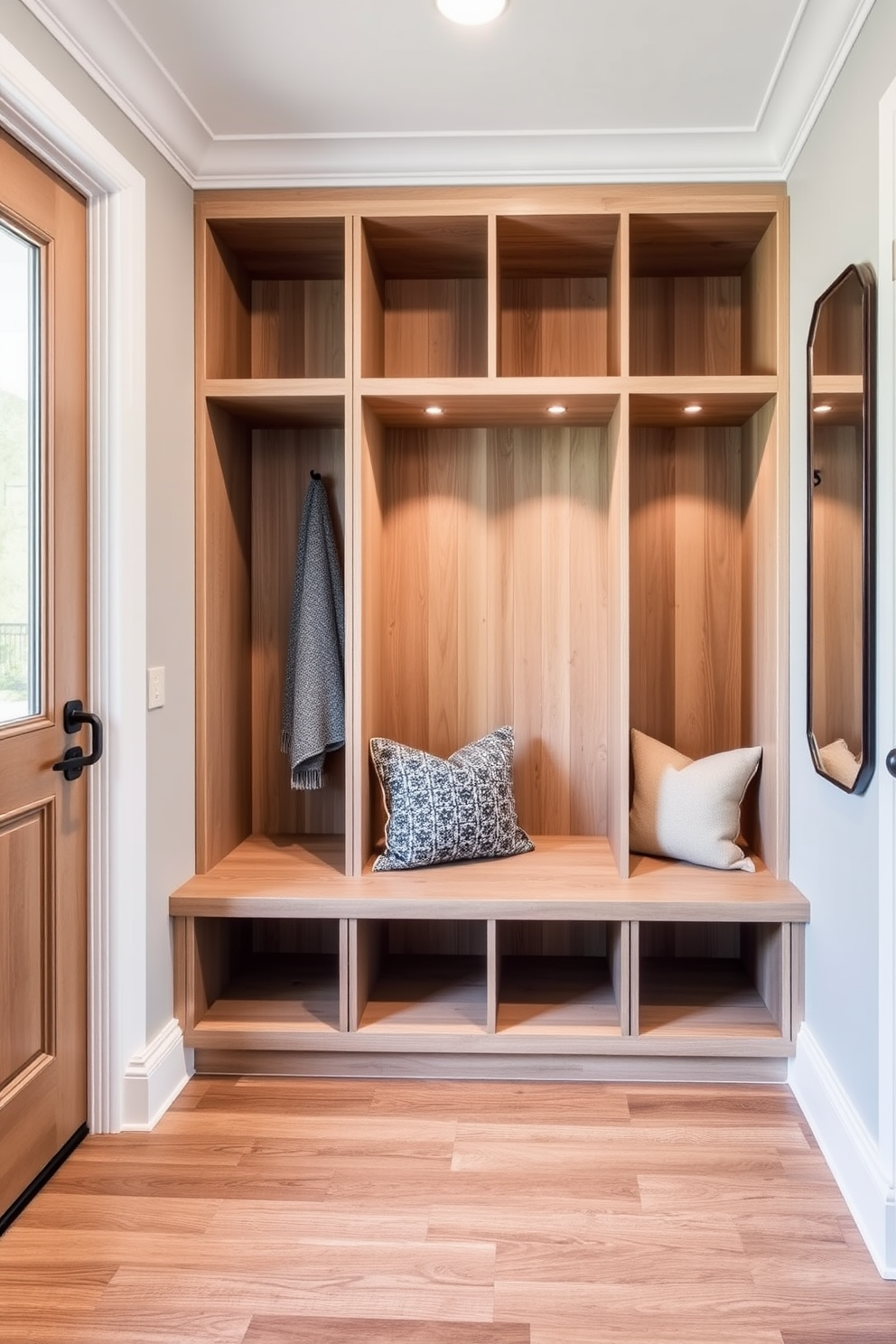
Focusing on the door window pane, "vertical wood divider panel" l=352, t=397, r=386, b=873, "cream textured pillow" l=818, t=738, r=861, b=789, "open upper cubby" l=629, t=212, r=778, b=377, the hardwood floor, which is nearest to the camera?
the hardwood floor

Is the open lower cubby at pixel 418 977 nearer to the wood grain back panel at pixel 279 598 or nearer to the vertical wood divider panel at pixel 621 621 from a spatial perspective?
the wood grain back panel at pixel 279 598

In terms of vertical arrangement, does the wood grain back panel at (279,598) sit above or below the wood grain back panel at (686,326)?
below

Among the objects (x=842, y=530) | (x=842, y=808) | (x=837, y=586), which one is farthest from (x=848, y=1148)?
(x=842, y=530)

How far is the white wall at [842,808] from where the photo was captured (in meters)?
1.79

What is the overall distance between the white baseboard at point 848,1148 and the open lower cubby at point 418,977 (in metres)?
0.82

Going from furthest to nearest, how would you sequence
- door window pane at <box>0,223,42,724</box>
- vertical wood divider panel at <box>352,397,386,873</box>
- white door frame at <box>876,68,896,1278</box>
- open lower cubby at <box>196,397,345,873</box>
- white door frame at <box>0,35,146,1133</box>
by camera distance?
open lower cubby at <box>196,397,345,873</box> < vertical wood divider panel at <box>352,397,386,873</box> < white door frame at <box>0,35,146,1133</box> < door window pane at <box>0,223,42,724</box> < white door frame at <box>876,68,896,1278</box>

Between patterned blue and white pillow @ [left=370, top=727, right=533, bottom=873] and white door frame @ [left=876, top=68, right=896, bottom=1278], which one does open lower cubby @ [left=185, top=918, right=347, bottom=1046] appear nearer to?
patterned blue and white pillow @ [left=370, top=727, right=533, bottom=873]

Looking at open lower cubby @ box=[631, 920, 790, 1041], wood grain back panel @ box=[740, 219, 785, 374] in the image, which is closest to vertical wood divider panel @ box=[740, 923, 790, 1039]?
open lower cubby @ box=[631, 920, 790, 1041]

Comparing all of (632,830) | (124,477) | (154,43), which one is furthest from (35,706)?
(632,830)

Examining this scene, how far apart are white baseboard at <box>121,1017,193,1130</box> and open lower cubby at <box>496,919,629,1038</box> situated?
0.86 metres

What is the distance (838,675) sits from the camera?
2.02 metres

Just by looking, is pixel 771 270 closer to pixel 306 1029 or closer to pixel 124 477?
pixel 124 477

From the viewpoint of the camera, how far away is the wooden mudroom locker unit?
2465mm

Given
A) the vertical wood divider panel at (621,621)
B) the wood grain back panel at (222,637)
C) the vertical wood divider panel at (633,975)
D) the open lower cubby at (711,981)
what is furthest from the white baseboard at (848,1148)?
the wood grain back panel at (222,637)
